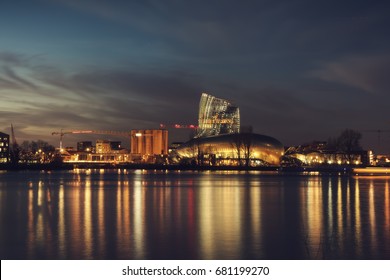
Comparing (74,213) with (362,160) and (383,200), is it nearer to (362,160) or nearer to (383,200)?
(383,200)

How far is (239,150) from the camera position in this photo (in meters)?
156

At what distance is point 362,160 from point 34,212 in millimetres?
172438

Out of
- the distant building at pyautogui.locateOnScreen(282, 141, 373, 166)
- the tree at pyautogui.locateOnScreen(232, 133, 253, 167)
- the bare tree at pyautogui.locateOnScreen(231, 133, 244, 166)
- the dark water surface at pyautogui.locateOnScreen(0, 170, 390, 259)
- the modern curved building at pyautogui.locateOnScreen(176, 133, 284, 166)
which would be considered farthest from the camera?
the distant building at pyautogui.locateOnScreen(282, 141, 373, 166)

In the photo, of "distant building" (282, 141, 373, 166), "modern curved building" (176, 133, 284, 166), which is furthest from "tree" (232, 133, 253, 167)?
"distant building" (282, 141, 373, 166)

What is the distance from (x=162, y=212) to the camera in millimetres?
28000

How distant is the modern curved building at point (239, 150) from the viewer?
525 feet

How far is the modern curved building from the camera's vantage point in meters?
160

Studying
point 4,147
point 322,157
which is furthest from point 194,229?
point 4,147

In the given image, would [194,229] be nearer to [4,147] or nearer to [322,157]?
[322,157]

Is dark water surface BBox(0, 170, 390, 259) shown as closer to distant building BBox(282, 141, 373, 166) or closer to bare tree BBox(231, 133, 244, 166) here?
bare tree BBox(231, 133, 244, 166)

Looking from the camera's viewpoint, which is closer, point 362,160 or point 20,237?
point 20,237

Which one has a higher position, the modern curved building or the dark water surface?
the modern curved building
